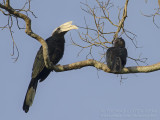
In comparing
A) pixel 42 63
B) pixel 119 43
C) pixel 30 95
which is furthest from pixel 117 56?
pixel 30 95

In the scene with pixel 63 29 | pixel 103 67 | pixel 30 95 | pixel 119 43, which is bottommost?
pixel 30 95

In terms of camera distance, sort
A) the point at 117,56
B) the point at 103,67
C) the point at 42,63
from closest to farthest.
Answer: the point at 103,67 → the point at 117,56 → the point at 42,63

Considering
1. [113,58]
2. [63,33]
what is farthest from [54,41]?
[113,58]

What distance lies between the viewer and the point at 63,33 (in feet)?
23.4

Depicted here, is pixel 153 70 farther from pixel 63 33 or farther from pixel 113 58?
pixel 63 33

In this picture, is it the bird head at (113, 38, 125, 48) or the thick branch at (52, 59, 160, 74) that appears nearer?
the thick branch at (52, 59, 160, 74)

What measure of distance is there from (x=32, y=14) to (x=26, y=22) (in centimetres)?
17

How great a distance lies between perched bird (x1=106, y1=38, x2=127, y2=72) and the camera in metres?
5.19

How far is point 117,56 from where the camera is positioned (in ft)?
18.7

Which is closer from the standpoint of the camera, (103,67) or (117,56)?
(103,67)

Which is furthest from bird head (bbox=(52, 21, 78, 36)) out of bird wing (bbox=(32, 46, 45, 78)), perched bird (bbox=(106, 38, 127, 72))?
perched bird (bbox=(106, 38, 127, 72))

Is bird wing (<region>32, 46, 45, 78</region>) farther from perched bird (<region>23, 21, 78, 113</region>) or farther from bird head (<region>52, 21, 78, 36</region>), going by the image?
bird head (<region>52, 21, 78, 36</region>)

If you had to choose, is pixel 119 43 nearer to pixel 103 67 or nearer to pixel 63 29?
pixel 103 67

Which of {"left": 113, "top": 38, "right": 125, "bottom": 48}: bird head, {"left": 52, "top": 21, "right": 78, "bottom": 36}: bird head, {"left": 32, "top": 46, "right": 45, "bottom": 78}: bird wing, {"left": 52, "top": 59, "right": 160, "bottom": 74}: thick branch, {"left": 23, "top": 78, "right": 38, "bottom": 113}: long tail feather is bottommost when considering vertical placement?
{"left": 23, "top": 78, "right": 38, "bottom": 113}: long tail feather
